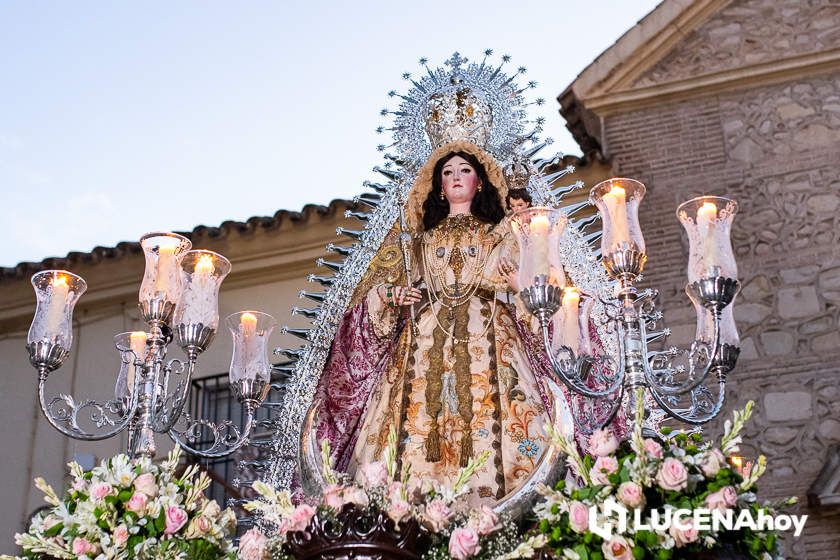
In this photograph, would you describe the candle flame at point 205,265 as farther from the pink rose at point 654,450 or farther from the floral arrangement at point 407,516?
the pink rose at point 654,450

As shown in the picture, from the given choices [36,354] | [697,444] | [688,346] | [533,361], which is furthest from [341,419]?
[688,346]

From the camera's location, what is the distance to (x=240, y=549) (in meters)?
4.48

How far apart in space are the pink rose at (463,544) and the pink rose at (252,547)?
2.11 ft

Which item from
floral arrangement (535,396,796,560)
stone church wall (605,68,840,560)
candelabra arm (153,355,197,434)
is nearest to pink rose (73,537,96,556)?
candelabra arm (153,355,197,434)

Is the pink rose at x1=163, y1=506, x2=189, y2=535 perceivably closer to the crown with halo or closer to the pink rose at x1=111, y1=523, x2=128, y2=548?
the pink rose at x1=111, y1=523, x2=128, y2=548

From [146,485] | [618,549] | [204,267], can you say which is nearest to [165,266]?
[204,267]

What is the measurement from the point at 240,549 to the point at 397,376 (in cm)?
147

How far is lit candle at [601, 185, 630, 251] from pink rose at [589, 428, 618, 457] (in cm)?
84

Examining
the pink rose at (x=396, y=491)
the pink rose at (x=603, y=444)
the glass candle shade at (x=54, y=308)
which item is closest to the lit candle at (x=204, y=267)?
the glass candle shade at (x=54, y=308)

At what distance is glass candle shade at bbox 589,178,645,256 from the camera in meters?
4.95

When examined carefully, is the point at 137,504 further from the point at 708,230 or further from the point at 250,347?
the point at 708,230

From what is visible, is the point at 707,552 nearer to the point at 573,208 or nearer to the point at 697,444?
the point at 697,444

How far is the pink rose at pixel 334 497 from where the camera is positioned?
4.28 meters

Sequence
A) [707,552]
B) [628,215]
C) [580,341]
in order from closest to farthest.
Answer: [707,552]
[628,215]
[580,341]
